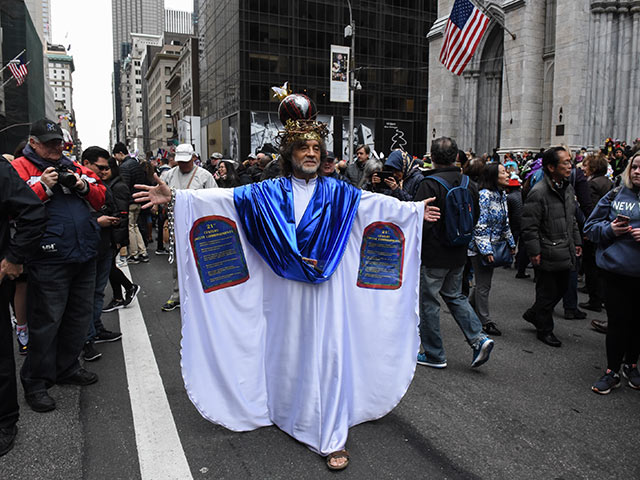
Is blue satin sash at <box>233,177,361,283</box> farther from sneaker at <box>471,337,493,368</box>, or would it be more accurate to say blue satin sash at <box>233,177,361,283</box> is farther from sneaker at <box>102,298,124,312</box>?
sneaker at <box>102,298,124,312</box>

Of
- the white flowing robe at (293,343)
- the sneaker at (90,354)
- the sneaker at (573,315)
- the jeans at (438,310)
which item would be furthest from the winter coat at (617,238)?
the sneaker at (90,354)

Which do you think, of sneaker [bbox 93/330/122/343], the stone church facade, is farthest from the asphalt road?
the stone church facade

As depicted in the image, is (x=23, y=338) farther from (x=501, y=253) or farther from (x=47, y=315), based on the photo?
(x=501, y=253)

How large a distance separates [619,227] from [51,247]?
4.47 m

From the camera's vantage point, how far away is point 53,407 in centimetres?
405

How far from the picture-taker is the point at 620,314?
439 cm

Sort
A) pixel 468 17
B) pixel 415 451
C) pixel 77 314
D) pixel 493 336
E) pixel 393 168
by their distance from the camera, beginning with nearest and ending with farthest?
pixel 415 451, pixel 77 314, pixel 393 168, pixel 493 336, pixel 468 17

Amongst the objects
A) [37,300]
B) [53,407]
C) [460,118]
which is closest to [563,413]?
[53,407]

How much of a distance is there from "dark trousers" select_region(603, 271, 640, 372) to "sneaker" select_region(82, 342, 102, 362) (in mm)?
4717

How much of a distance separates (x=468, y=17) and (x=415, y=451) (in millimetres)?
15165

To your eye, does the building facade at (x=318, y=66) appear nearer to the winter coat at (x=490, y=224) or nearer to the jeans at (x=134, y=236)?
the jeans at (x=134, y=236)

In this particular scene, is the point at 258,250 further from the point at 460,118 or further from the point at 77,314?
the point at 460,118

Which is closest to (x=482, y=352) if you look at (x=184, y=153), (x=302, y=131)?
(x=302, y=131)

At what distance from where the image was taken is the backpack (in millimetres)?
4672
